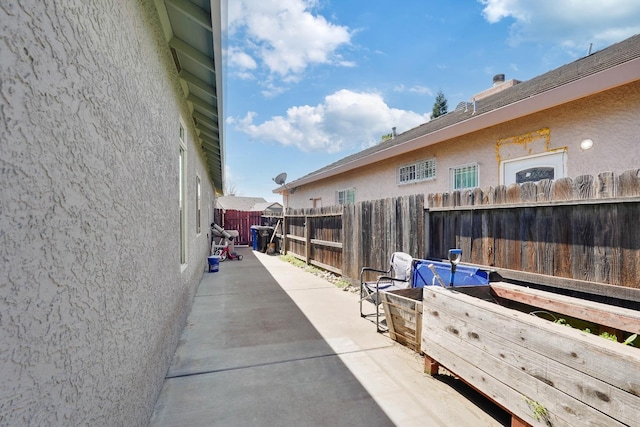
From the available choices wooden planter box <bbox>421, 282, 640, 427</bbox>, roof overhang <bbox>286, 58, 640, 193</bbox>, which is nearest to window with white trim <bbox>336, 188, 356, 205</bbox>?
roof overhang <bbox>286, 58, 640, 193</bbox>

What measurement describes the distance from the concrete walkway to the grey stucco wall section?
2.08ft

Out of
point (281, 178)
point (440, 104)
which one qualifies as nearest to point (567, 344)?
point (281, 178)

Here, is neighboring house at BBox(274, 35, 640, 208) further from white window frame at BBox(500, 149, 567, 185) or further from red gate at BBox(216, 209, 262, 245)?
red gate at BBox(216, 209, 262, 245)

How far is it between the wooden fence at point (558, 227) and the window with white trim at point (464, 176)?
1933 mm

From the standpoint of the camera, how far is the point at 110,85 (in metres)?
1.67

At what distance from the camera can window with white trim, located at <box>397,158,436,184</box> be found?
7.01m

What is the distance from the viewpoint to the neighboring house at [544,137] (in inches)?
157

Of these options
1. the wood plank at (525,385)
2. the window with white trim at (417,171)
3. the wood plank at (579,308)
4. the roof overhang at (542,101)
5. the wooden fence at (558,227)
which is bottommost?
the wood plank at (525,385)

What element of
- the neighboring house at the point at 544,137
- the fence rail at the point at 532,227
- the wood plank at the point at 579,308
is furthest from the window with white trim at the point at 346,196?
the wood plank at the point at 579,308

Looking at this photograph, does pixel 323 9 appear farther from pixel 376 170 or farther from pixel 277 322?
pixel 277 322

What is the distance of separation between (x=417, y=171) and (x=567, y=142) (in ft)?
10.4

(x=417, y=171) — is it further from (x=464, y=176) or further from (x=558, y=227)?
(x=558, y=227)

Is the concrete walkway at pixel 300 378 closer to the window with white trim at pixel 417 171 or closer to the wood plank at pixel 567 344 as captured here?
the wood plank at pixel 567 344

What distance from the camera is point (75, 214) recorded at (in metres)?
1.26
